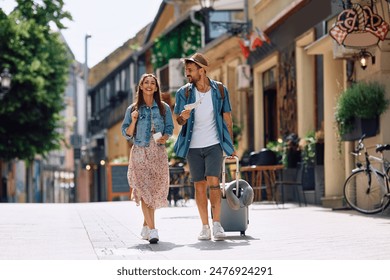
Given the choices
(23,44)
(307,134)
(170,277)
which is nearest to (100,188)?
(23,44)

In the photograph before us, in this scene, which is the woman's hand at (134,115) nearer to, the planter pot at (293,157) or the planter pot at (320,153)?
the planter pot at (320,153)

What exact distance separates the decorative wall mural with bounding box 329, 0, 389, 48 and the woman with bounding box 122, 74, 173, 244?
516 cm

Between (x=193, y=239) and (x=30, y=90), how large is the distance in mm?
25559

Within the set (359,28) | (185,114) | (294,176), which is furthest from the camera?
(294,176)

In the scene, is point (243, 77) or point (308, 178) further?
point (243, 77)

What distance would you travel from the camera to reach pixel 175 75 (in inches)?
1444

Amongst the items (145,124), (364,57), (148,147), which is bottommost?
(148,147)

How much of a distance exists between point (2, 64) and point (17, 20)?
1541mm

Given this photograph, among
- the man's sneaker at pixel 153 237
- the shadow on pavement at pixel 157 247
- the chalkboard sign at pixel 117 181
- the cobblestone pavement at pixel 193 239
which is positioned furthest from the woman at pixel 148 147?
the chalkboard sign at pixel 117 181

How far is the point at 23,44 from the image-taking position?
3550 centimetres

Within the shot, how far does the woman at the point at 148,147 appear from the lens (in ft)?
34.1

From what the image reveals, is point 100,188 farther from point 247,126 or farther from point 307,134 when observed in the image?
point 307,134

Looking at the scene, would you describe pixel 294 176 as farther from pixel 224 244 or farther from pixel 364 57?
pixel 224 244

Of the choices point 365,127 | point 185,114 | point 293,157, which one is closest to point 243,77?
point 293,157
